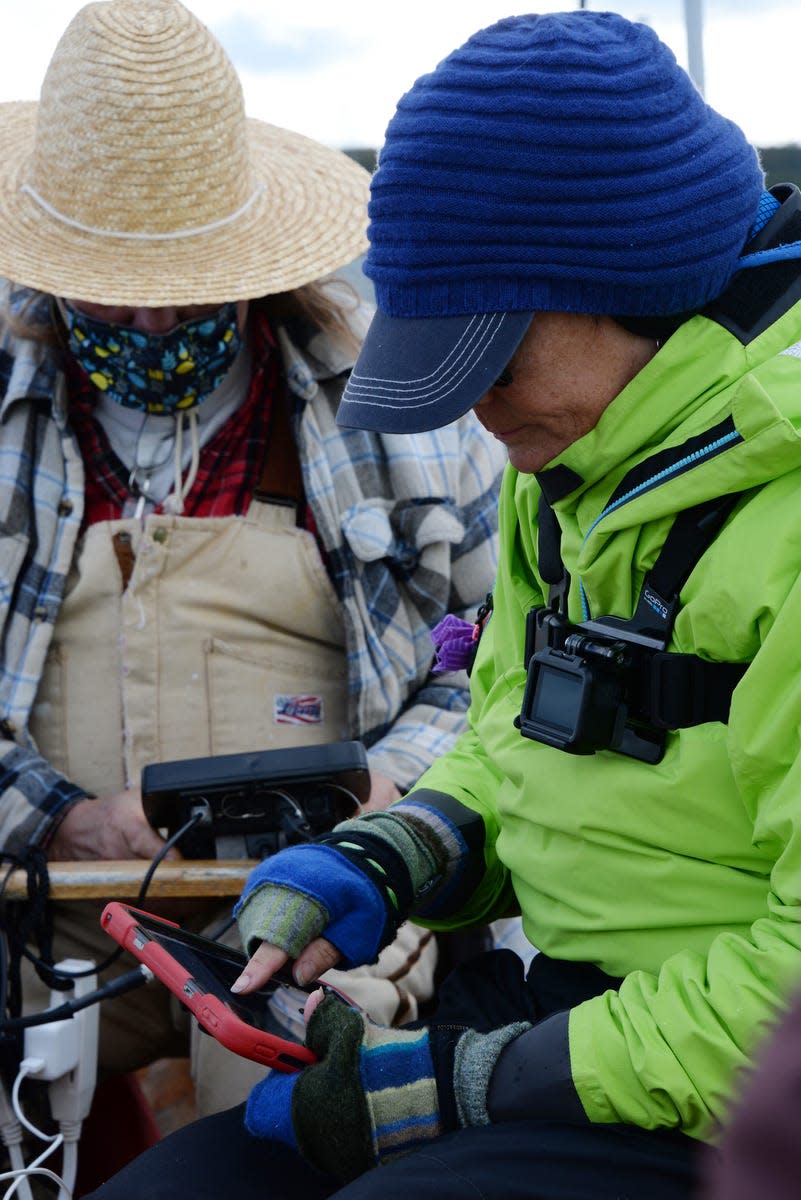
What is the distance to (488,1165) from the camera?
1224 mm

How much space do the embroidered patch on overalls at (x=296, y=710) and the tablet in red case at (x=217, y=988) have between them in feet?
2.87

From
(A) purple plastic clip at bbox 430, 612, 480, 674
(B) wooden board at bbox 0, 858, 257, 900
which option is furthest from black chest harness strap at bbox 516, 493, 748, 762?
(B) wooden board at bbox 0, 858, 257, 900

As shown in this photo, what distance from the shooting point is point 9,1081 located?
207 cm

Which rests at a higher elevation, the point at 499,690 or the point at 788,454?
the point at 788,454

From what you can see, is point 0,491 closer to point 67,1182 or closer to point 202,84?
point 202,84

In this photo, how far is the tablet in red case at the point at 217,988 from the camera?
1.35 meters

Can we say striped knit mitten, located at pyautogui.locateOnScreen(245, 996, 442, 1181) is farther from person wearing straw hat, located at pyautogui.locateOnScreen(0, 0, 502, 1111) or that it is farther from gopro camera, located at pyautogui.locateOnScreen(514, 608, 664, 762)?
person wearing straw hat, located at pyautogui.locateOnScreen(0, 0, 502, 1111)

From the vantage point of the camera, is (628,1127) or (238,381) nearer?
(628,1127)

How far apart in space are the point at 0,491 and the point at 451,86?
4.39 feet

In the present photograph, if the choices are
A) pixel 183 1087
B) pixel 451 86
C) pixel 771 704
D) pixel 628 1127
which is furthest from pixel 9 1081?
pixel 451 86

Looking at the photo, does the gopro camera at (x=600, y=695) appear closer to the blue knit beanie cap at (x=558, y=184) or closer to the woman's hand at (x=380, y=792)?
the blue knit beanie cap at (x=558, y=184)

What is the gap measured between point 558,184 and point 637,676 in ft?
1.49

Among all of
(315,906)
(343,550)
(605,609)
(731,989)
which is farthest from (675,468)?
(343,550)

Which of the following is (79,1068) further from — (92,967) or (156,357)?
(156,357)
